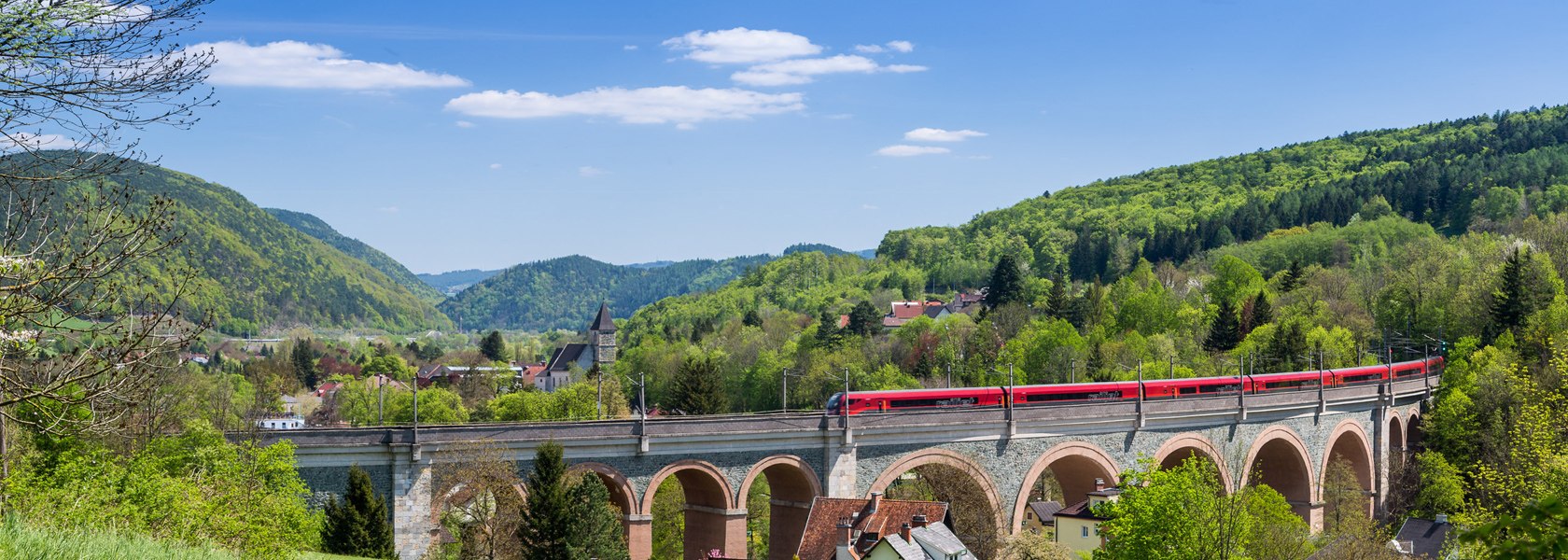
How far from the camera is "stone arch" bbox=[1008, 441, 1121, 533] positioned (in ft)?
165

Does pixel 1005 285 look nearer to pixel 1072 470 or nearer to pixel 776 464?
pixel 1072 470

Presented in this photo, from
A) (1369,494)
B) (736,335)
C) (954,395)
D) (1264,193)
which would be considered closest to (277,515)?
(954,395)

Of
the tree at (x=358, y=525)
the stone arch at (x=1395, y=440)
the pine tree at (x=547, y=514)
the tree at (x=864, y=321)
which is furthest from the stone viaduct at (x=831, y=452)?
the tree at (x=864, y=321)

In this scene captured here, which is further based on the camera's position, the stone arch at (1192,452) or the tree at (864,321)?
the tree at (864,321)

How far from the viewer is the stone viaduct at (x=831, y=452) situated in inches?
1582

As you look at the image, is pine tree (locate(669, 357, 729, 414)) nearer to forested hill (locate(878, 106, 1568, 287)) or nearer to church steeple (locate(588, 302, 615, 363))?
forested hill (locate(878, 106, 1568, 287))

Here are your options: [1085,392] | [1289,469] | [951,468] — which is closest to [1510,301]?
[1289,469]

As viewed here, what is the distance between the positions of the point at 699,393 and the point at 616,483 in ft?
118

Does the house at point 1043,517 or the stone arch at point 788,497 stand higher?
the stone arch at point 788,497

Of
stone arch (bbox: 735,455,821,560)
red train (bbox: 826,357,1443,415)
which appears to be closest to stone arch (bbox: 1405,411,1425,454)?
red train (bbox: 826,357,1443,415)

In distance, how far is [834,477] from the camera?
4634 centimetres

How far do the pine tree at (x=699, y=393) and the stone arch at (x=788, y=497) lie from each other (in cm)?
2898

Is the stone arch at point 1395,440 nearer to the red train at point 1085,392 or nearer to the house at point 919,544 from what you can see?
the red train at point 1085,392

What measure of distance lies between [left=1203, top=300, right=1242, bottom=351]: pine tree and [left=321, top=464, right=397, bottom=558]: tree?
58520 mm
